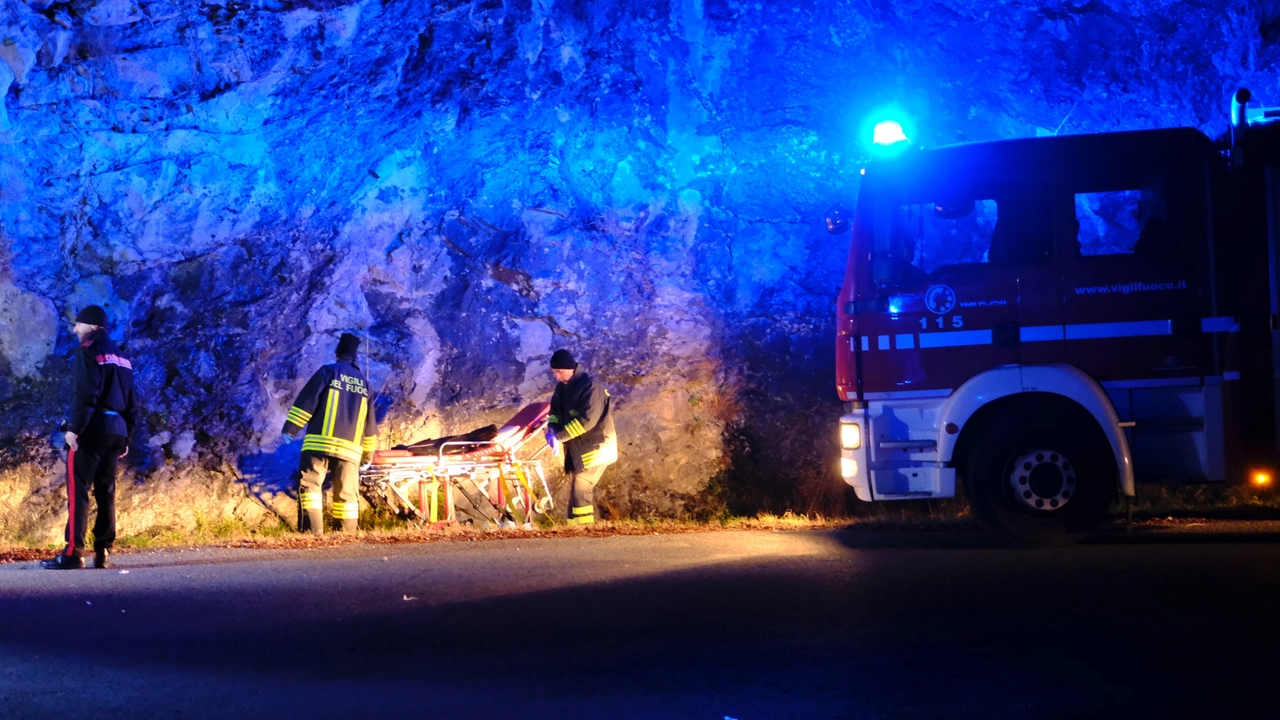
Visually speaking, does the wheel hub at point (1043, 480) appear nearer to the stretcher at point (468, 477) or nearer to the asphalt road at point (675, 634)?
the asphalt road at point (675, 634)

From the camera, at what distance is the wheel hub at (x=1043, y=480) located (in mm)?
7816

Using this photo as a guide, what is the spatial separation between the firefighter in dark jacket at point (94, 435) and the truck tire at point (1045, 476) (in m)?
6.71

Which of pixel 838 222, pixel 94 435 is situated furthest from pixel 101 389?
pixel 838 222

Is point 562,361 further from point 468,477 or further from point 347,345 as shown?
point 347,345

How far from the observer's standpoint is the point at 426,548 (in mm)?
9117

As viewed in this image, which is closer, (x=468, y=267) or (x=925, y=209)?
(x=925, y=209)

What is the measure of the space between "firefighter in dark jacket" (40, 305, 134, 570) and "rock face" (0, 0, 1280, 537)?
9.54 ft

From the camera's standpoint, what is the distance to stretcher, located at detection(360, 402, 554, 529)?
10422 millimetres

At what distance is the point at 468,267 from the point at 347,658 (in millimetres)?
8307

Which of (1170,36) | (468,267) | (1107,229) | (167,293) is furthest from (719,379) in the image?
(1170,36)

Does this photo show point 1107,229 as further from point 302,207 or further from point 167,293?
point 167,293

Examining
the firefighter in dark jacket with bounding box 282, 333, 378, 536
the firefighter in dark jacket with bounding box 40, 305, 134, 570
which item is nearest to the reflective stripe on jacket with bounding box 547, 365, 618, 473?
the firefighter in dark jacket with bounding box 282, 333, 378, 536

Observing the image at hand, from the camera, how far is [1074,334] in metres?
7.87

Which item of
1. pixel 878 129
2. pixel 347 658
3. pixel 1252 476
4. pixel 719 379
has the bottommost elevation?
pixel 347 658
